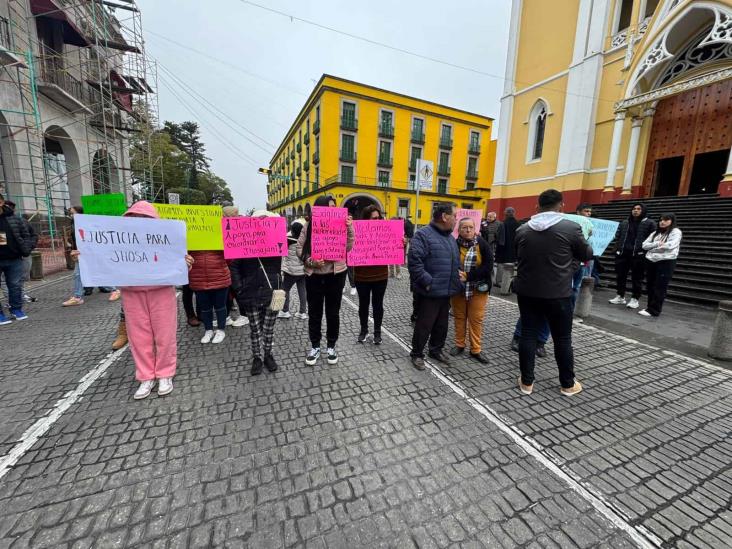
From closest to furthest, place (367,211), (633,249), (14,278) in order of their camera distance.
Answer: (367,211)
(14,278)
(633,249)

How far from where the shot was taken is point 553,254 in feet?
10.1

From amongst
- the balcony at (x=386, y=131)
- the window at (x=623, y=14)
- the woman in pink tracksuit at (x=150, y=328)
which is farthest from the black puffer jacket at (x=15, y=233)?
the balcony at (x=386, y=131)

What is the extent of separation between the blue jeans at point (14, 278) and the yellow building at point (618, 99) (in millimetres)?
18645

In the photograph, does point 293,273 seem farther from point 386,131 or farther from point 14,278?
point 386,131

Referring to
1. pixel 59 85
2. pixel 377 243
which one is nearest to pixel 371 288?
pixel 377 243

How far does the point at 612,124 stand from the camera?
14227 mm

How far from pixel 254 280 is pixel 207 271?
108cm

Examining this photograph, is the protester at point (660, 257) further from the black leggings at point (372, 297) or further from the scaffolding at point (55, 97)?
the scaffolding at point (55, 97)

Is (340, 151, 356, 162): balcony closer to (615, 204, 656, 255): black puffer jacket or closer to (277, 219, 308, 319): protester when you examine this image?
(615, 204, 656, 255): black puffer jacket

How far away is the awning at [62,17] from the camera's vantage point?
12.1 metres

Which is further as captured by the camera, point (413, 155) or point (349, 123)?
point (413, 155)

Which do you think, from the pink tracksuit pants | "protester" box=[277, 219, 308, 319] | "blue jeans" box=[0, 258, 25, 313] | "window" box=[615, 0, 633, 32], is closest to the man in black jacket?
"protester" box=[277, 219, 308, 319]

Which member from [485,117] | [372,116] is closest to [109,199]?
[372,116]

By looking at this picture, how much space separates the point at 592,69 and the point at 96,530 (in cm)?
2101
